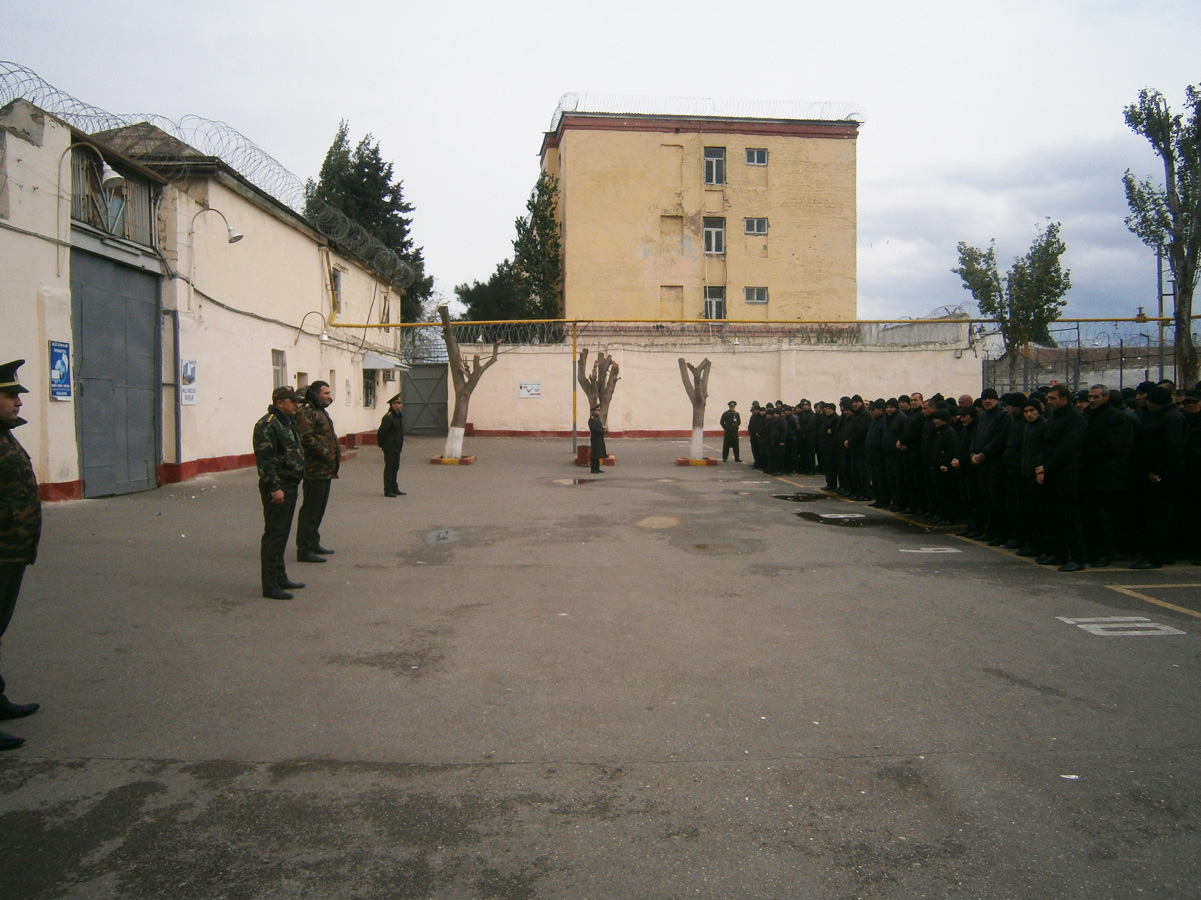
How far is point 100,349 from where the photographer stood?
13.0 metres

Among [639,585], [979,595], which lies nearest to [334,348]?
[639,585]

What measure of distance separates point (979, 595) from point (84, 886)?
276 inches

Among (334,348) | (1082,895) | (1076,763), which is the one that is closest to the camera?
(1082,895)

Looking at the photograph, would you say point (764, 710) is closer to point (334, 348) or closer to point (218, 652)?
point (218, 652)

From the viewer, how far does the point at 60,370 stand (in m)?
11.8

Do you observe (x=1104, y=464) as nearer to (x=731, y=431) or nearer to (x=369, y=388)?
(x=731, y=431)

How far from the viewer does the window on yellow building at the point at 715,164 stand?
38.8m

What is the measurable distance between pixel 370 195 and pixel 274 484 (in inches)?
1561

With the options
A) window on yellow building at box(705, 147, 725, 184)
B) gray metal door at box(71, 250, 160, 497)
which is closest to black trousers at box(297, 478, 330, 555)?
gray metal door at box(71, 250, 160, 497)

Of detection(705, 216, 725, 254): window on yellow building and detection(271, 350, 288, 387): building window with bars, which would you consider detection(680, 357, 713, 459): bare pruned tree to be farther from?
detection(705, 216, 725, 254): window on yellow building

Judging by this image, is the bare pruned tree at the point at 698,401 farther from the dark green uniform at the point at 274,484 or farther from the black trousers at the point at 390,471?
the dark green uniform at the point at 274,484

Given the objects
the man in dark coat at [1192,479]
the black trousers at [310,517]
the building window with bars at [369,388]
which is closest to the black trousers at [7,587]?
the black trousers at [310,517]

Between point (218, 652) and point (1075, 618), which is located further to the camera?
point (1075, 618)

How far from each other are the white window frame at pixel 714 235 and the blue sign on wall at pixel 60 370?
100 feet
